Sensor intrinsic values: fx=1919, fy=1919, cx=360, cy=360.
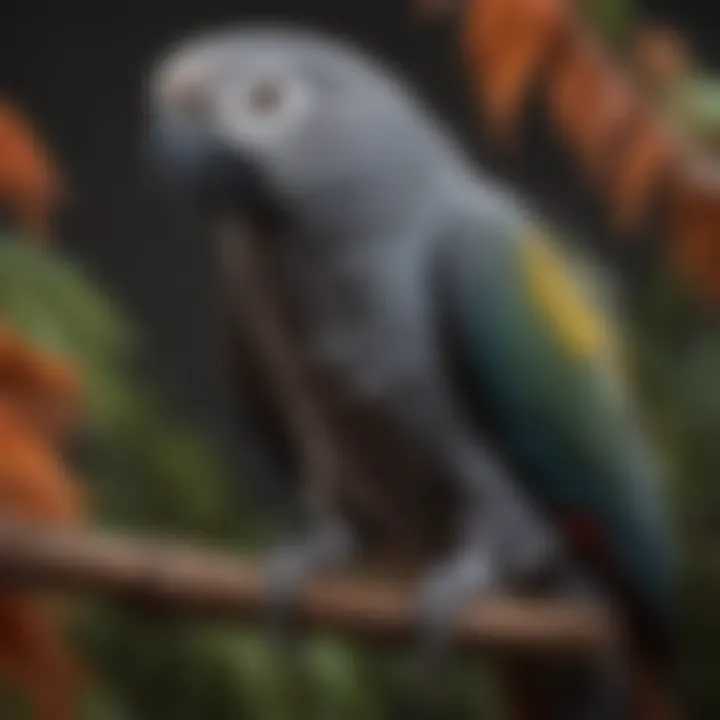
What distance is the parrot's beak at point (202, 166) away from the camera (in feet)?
1.83

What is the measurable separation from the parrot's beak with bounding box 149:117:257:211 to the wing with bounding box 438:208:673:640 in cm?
8

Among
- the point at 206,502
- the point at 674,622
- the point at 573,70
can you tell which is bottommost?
the point at 206,502

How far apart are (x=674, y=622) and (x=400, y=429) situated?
11 cm

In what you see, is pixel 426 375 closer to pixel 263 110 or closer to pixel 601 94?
pixel 263 110

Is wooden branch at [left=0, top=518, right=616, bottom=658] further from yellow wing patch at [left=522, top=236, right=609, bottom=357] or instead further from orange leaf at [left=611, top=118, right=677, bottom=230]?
orange leaf at [left=611, top=118, right=677, bottom=230]

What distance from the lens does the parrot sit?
59 cm

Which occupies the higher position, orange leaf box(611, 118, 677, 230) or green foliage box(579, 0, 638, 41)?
green foliage box(579, 0, 638, 41)

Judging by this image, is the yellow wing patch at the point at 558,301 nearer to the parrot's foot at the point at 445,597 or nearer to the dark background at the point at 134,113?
the parrot's foot at the point at 445,597

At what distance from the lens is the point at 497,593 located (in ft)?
1.97

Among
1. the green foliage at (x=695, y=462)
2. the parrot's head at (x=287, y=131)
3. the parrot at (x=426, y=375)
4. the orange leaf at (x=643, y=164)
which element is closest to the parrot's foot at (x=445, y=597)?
the parrot at (x=426, y=375)

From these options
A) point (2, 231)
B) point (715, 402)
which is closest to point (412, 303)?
point (2, 231)

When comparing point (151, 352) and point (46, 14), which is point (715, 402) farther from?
point (46, 14)

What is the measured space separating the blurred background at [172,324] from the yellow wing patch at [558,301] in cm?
11

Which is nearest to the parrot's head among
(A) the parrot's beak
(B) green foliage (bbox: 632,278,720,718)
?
(A) the parrot's beak
